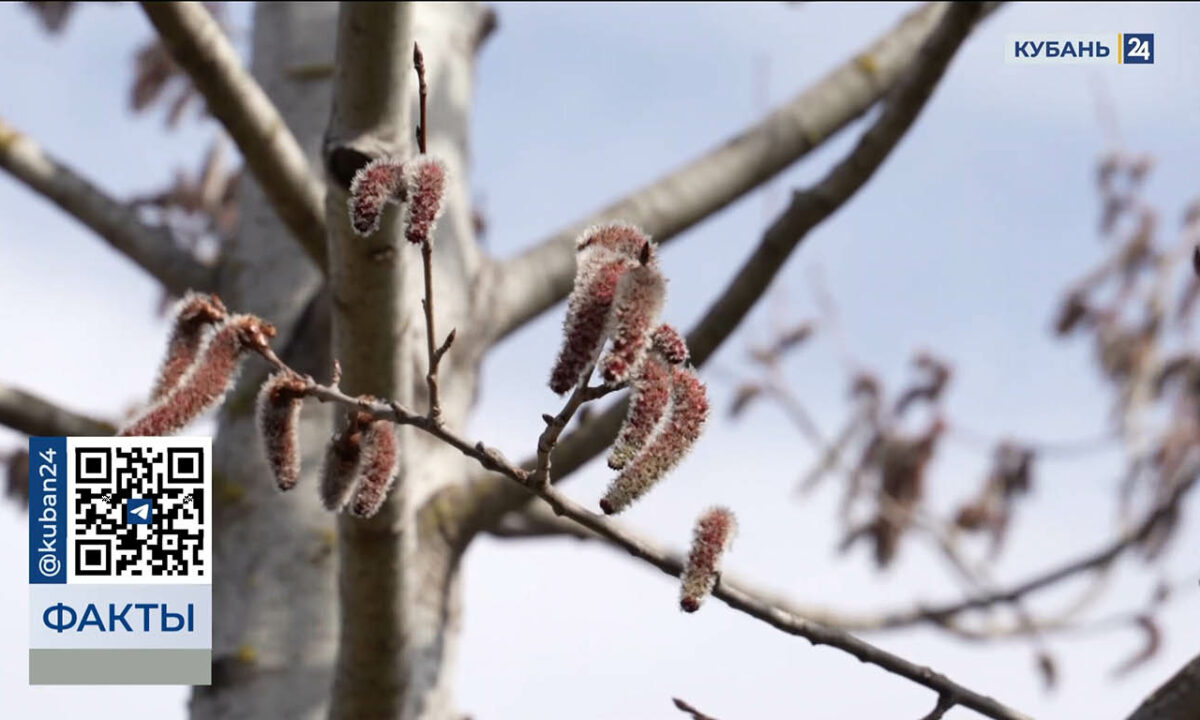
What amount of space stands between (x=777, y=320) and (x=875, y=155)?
389 cm

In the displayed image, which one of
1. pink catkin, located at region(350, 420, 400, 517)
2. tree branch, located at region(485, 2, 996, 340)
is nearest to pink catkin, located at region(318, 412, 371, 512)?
pink catkin, located at region(350, 420, 400, 517)

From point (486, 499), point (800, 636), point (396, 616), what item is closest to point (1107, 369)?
point (486, 499)

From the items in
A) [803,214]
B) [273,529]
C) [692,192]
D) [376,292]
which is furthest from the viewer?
[692,192]

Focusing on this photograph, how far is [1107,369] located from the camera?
23.5 ft

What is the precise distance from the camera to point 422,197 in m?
1.46

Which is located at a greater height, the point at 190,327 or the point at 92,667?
the point at 92,667

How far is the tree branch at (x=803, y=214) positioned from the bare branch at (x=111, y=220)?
1216mm

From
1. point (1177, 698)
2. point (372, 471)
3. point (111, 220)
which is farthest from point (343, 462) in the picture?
point (111, 220)

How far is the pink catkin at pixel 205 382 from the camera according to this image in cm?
156

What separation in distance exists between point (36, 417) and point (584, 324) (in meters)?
2.02

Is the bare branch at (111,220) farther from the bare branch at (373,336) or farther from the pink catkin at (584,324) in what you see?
the pink catkin at (584,324)

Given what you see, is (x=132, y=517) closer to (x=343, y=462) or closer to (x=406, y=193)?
(x=343, y=462)

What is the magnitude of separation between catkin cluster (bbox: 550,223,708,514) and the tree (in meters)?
0.17

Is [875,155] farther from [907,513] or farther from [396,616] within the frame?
[907,513]
